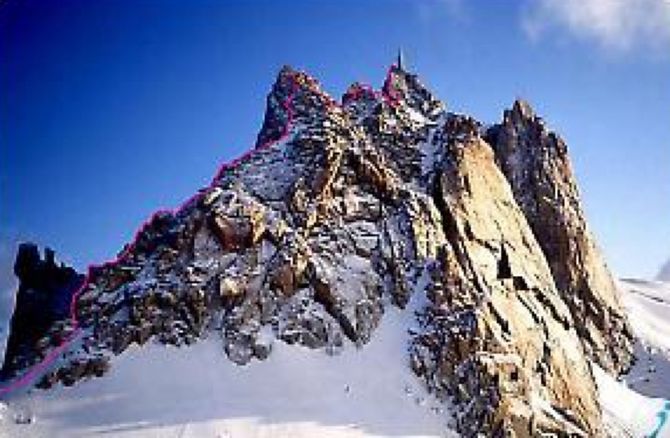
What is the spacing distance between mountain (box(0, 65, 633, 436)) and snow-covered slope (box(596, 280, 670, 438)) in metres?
2.27

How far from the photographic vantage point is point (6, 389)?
33.0 meters

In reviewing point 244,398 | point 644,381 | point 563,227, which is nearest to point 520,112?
point 563,227

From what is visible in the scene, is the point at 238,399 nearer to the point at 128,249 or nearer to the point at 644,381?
the point at 128,249

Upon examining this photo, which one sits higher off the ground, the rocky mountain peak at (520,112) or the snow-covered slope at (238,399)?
the rocky mountain peak at (520,112)

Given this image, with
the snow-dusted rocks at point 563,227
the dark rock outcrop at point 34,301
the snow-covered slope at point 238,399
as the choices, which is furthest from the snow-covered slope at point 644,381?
the dark rock outcrop at point 34,301

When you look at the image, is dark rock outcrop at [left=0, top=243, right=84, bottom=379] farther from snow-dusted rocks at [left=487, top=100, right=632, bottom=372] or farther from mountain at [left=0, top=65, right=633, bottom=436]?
snow-dusted rocks at [left=487, top=100, right=632, bottom=372]

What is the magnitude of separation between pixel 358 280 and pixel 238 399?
8987 mm

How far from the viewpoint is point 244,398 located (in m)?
31.0

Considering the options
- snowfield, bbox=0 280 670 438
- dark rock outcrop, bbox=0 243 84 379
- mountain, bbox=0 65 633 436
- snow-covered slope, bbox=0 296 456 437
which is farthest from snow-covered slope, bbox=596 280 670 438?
dark rock outcrop, bbox=0 243 84 379

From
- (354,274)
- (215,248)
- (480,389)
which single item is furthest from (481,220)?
(215,248)

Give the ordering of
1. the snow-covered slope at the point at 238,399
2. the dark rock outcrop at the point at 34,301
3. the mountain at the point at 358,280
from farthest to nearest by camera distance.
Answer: the dark rock outcrop at the point at 34,301 → the mountain at the point at 358,280 → the snow-covered slope at the point at 238,399

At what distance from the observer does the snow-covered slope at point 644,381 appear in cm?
3956

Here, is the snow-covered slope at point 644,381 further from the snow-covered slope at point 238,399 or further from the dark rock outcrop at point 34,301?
the dark rock outcrop at point 34,301

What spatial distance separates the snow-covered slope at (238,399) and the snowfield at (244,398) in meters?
0.04
